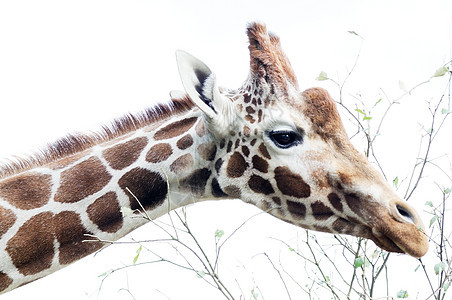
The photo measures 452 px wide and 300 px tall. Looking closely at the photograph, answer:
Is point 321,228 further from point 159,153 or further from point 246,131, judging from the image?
point 159,153

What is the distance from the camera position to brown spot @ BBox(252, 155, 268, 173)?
4.48 metres

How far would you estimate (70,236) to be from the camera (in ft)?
14.4

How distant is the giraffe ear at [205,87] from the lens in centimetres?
440

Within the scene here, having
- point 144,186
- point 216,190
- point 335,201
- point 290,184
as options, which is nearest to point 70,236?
point 144,186

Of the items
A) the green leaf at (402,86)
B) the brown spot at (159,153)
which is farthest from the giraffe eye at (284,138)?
the green leaf at (402,86)

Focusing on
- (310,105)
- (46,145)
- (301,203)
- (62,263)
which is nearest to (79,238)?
(62,263)

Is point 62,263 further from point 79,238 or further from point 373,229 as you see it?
point 373,229

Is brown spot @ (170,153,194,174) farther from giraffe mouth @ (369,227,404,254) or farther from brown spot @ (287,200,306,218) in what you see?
giraffe mouth @ (369,227,404,254)

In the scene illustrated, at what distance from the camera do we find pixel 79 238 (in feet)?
14.5

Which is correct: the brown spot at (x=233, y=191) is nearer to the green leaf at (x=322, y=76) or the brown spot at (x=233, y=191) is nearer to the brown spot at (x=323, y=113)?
the brown spot at (x=323, y=113)

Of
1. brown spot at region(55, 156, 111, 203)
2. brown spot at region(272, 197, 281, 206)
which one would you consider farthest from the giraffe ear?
brown spot at region(55, 156, 111, 203)

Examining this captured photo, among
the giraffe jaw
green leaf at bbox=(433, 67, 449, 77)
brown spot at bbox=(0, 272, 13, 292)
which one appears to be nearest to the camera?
the giraffe jaw

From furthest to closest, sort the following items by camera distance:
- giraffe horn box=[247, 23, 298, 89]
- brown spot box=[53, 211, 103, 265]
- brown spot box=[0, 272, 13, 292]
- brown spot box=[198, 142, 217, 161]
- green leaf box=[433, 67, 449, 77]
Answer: giraffe horn box=[247, 23, 298, 89] < green leaf box=[433, 67, 449, 77] < brown spot box=[198, 142, 217, 161] < brown spot box=[53, 211, 103, 265] < brown spot box=[0, 272, 13, 292]

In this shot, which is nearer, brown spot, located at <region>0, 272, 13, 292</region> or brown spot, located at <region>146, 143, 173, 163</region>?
brown spot, located at <region>0, 272, 13, 292</region>
